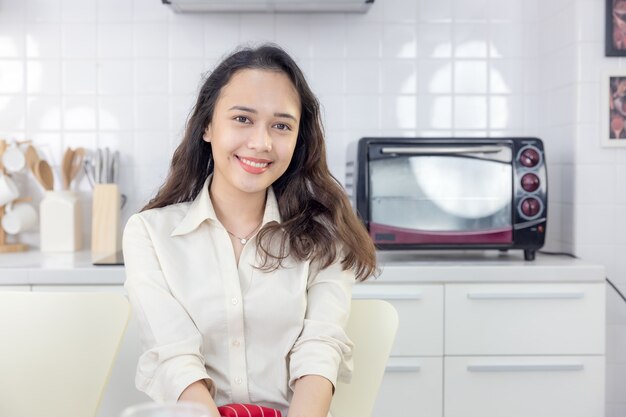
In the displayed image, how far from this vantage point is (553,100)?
2.52m

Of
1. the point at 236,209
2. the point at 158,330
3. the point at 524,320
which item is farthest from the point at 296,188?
the point at 524,320

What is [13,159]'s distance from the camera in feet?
8.19

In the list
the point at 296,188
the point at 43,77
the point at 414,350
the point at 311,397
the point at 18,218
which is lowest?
the point at 414,350

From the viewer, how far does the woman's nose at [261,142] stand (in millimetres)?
1343

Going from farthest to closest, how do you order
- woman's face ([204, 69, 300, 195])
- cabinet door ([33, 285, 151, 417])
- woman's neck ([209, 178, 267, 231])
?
cabinet door ([33, 285, 151, 417])
woman's neck ([209, 178, 267, 231])
woman's face ([204, 69, 300, 195])

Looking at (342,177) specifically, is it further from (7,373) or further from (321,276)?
(7,373)

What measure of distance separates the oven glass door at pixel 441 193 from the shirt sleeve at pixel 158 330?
934mm

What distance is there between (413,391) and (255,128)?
3.43 feet

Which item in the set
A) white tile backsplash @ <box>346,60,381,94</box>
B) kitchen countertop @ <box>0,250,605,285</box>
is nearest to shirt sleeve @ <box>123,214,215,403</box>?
kitchen countertop @ <box>0,250,605,285</box>

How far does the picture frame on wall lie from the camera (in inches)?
91.7

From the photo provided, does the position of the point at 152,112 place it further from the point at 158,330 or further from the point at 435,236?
the point at 158,330

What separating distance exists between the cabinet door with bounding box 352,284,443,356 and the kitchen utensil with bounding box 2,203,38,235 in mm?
1122

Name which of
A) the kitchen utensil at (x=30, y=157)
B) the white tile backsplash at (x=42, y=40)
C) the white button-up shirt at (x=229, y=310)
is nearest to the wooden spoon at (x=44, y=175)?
the kitchen utensil at (x=30, y=157)

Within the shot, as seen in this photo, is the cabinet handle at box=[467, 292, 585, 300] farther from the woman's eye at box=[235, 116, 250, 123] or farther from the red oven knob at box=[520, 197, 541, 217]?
the woman's eye at box=[235, 116, 250, 123]
